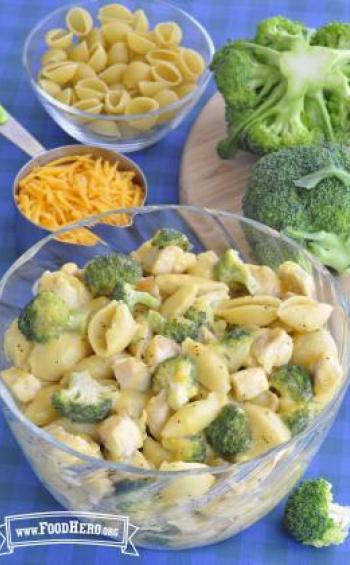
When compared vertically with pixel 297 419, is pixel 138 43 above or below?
above

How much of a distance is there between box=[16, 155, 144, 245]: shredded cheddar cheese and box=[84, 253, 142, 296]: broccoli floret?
0.35m

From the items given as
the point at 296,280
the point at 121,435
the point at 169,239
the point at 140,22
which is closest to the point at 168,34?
the point at 140,22

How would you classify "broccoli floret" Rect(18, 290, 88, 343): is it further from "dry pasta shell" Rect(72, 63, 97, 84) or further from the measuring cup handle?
"dry pasta shell" Rect(72, 63, 97, 84)

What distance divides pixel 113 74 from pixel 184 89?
0.16 m

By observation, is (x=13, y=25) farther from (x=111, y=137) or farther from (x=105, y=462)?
(x=105, y=462)

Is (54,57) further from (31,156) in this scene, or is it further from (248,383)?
(248,383)

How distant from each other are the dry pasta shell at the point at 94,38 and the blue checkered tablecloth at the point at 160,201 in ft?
0.64

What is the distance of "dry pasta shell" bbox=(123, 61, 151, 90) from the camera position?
239cm

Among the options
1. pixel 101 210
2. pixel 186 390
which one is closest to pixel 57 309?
pixel 186 390

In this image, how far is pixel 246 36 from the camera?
2.70 metres

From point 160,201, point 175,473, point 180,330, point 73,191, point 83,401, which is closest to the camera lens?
point 175,473

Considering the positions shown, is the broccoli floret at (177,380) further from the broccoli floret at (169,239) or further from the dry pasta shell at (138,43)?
the dry pasta shell at (138,43)

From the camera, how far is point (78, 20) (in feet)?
8.30

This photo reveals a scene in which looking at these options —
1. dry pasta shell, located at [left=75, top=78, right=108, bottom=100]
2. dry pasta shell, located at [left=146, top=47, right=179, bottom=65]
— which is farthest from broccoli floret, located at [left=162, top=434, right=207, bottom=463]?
dry pasta shell, located at [left=146, top=47, right=179, bottom=65]
